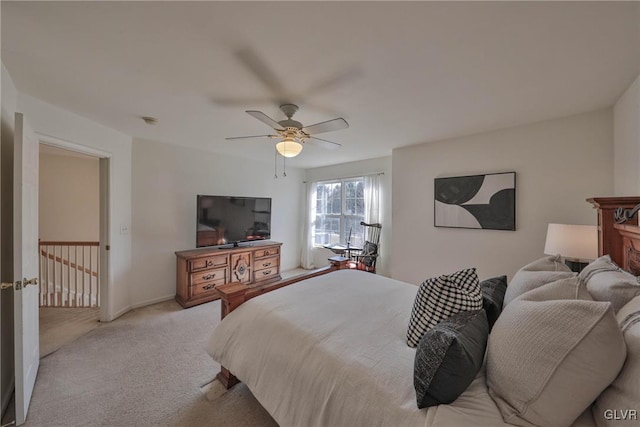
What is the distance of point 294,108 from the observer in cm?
214

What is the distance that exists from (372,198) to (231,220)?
2.56m

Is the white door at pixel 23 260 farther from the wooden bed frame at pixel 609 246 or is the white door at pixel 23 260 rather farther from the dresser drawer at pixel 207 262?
the dresser drawer at pixel 207 262

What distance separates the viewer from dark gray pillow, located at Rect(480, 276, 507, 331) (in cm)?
126

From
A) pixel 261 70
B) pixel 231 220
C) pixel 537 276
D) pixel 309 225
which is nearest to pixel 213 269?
pixel 231 220

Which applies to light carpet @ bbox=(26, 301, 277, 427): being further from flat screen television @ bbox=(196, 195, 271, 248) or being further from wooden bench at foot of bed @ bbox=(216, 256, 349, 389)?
flat screen television @ bbox=(196, 195, 271, 248)

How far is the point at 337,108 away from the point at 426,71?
0.84 m

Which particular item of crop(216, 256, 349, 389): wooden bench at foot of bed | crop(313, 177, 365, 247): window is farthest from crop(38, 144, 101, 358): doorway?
crop(313, 177, 365, 247): window

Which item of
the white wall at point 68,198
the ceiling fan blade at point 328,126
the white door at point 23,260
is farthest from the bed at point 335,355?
the white wall at point 68,198

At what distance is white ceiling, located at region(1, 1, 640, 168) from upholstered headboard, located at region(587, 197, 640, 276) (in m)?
0.91

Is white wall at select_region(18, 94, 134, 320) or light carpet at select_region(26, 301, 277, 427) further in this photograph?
white wall at select_region(18, 94, 134, 320)

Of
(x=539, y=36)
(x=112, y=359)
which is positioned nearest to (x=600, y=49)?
(x=539, y=36)

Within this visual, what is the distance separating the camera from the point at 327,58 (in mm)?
A: 1528

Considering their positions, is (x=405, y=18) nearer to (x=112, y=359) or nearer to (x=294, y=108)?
(x=294, y=108)

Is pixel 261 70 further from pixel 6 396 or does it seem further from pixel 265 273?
pixel 265 273
